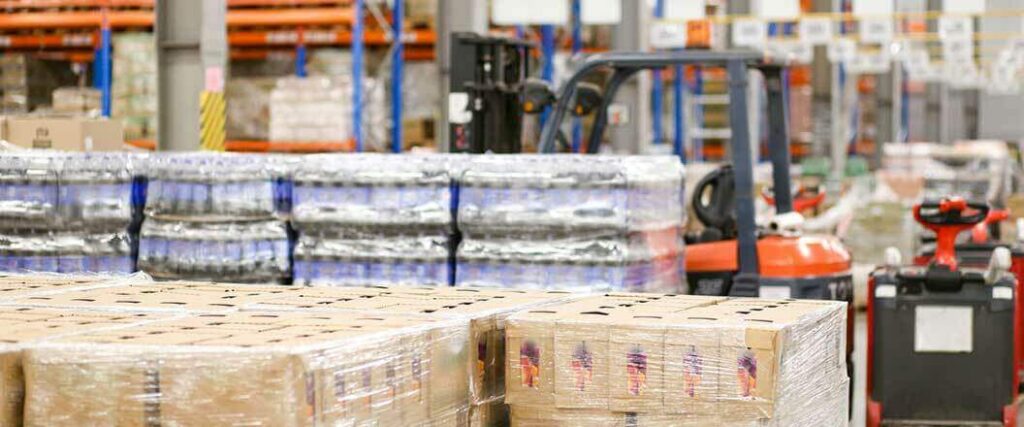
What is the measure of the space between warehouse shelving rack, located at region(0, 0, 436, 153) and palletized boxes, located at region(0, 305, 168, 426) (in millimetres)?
9391

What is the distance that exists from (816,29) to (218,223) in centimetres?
1514

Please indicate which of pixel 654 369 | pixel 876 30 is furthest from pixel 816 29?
pixel 654 369

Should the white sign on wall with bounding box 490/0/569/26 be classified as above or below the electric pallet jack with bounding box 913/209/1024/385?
above

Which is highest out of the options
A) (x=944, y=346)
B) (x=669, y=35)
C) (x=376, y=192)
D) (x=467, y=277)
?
(x=669, y=35)

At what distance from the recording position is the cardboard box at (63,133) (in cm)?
943

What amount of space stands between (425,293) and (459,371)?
0.97 metres

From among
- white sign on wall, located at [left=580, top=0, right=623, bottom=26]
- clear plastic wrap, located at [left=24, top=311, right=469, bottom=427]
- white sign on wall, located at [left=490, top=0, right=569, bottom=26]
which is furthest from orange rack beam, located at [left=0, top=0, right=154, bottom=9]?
clear plastic wrap, located at [left=24, top=311, right=469, bottom=427]

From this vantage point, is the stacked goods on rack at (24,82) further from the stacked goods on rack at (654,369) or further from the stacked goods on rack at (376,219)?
the stacked goods on rack at (654,369)

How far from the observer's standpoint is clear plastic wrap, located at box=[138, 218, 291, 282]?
692cm

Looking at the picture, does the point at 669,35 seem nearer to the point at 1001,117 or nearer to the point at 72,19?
the point at 72,19

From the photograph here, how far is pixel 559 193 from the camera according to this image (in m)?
6.63

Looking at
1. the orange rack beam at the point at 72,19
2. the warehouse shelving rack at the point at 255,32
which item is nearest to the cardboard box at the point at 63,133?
the warehouse shelving rack at the point at 255,32

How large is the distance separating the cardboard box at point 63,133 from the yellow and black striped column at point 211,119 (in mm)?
1522

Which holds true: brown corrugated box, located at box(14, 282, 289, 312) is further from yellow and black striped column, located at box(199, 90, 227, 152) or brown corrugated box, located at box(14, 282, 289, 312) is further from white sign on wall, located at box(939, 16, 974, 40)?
white sign on wall, located at box(939, 16, 974, 40)
